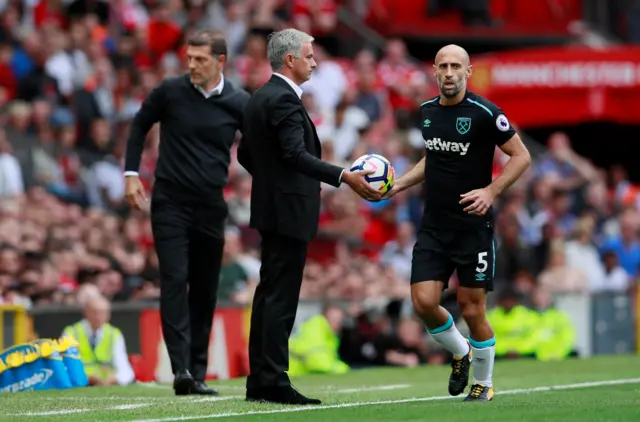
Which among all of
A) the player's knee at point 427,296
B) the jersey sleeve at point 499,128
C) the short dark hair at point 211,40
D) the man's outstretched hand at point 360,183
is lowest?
the player's knee at point 427,296

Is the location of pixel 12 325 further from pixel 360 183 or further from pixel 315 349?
pixel 360 183

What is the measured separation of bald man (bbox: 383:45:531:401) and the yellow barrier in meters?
4.56

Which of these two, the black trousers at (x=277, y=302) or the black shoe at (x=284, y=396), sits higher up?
the black trousers at (x=277, y=302)

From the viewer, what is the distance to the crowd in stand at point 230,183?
1501 cm

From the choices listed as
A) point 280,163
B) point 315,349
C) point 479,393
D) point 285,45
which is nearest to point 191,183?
point 280,163

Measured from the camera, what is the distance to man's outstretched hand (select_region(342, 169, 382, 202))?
859cm

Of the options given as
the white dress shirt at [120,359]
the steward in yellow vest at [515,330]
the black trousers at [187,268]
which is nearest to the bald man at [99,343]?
the white dress shirt at [120,359]

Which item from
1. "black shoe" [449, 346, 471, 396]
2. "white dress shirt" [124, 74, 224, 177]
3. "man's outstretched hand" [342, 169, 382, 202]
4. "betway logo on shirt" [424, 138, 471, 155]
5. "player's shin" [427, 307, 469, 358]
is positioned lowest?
"black shoe" [449, 346, 471, 396]

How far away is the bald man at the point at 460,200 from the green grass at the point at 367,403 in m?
0.56

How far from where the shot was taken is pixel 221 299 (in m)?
15.2

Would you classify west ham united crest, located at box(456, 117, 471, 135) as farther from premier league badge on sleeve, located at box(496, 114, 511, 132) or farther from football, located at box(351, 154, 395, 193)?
football, located at box(351, 154, 395, 193)

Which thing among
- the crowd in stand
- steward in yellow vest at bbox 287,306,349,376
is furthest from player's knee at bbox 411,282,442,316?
steward in yellow vest at bbox 287,306,349,376

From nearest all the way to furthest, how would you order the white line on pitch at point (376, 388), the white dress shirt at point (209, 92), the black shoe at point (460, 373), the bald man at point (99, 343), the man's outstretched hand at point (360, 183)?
the man's outstretched hand at point (360, 183) → the black shoe at point (460, 373) → the white dress shirt at point (209, 92) → the white line on pitch at point (376, 388) → the bald man at point (99, 343)

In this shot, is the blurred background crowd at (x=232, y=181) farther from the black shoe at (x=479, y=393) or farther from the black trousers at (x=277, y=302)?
the black shoe at (x=479, y=393)
